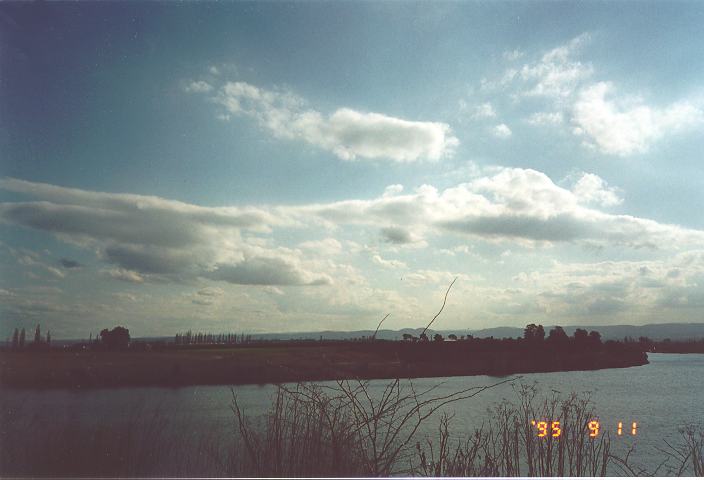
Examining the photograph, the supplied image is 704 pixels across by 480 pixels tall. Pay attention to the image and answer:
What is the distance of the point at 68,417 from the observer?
8.04 m

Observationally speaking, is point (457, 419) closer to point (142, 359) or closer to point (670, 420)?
point (670, 420)

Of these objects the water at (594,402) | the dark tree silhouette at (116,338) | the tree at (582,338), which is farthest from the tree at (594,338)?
the dark tree silhouette at (116,338)

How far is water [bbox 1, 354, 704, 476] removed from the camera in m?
8.41

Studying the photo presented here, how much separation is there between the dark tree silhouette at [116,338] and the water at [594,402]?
1.09 meters

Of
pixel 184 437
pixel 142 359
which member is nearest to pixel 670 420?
pixel 184 437

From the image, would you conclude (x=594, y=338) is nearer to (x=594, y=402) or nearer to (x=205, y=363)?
(x=594, y=402)

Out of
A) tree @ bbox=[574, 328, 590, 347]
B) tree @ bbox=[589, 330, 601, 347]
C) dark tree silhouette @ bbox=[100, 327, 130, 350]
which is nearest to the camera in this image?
dark tree silhouette @ bbox=[100, 327, 130, 350]

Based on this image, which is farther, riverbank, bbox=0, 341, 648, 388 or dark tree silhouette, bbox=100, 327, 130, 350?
riverbank, bbox=0, 341, 648, 388

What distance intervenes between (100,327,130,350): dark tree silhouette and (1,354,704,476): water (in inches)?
42.9

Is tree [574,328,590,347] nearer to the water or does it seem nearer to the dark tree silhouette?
the water

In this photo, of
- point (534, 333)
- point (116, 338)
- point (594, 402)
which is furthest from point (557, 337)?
point (116, 338)

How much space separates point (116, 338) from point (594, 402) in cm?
778

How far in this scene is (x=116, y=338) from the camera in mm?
8250

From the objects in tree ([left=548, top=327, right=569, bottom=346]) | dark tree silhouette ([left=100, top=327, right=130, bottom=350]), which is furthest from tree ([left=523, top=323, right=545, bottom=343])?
dark tree silhouette ([left=100, top=327, right=130, bottom=350])
